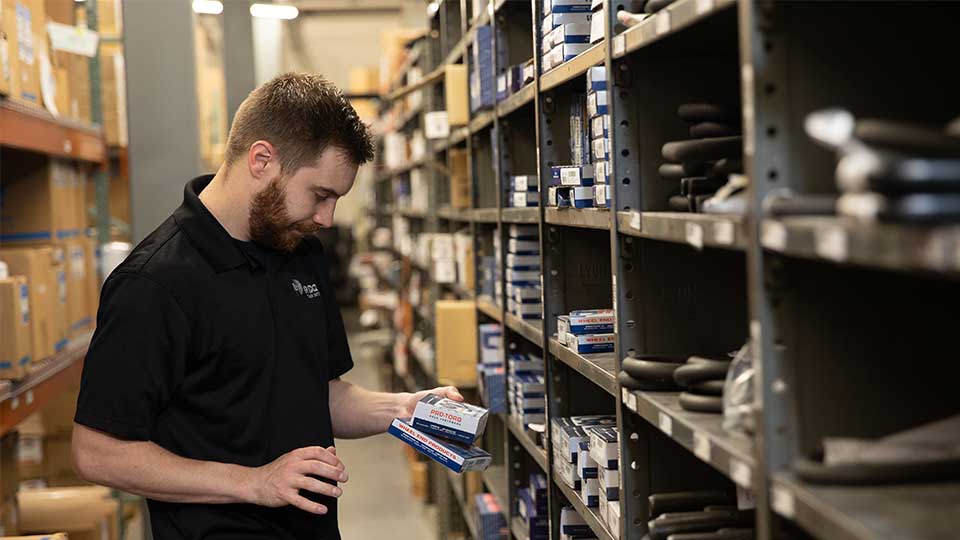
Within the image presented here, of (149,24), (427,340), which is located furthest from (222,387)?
(427,340)

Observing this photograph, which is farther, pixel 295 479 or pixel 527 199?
pixel 527 199

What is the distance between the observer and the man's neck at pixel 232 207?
2.61 meters

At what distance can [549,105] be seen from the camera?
326 cm

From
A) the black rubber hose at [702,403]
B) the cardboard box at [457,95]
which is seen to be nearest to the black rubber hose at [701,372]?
the black rubber hose at [702,403]

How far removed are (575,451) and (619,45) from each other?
1.22 metres

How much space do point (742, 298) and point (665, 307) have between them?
8.6 inches

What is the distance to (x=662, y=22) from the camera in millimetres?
1886

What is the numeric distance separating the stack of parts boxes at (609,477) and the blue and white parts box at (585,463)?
0.33 feet

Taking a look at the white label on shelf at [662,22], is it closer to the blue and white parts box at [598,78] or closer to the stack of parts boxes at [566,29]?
the blue and white parts box at [598,78]

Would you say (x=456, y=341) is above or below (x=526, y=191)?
below

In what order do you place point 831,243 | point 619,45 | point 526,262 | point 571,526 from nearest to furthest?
1. point 831,243
2. point 619,45
3. point 571,526
4. point 526,262

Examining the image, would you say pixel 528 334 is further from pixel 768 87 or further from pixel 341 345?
pixel 768 87

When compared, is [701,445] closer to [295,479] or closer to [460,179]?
[295,479]

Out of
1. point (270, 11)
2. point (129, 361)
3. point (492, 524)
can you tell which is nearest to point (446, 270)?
point (492, 524)
